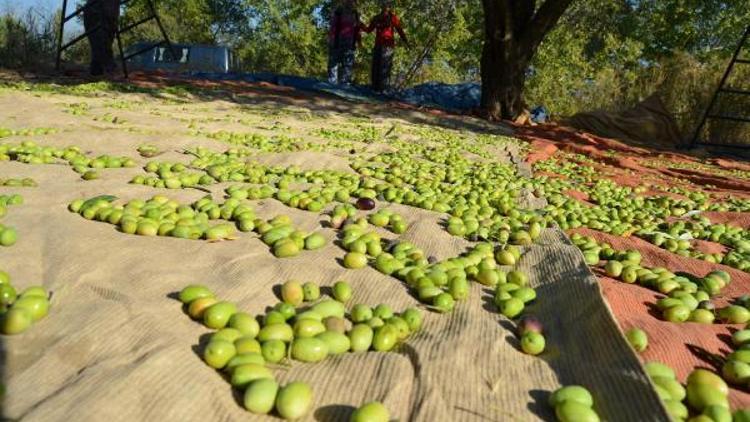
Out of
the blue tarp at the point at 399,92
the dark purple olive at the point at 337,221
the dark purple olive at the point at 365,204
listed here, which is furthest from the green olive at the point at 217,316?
the blue tarp at the point at 399,92

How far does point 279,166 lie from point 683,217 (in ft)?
13.0

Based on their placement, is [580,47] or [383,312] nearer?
Result: [383,312]

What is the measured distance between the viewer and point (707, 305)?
2.64 metres

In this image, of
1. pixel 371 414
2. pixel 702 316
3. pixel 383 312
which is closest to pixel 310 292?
pixel 383 312

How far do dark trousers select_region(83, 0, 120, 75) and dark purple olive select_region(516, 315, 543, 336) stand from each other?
41.6ft

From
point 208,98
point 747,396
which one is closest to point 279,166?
point 747,396

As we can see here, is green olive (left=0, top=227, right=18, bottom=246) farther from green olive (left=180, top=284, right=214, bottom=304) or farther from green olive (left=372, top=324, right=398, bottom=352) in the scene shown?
green olive (left=372, top=324, right=398, bottom=352)

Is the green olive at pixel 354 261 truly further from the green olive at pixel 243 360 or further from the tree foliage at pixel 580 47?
the tree foliage at pixel 580 47

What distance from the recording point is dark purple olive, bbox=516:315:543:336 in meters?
2.17

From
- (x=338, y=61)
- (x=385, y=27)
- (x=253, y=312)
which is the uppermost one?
(x=385, y=27)

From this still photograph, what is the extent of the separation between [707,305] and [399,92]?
14.7 metres

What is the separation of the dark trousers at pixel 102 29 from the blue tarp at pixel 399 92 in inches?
115

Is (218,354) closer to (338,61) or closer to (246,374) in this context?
(246,374)

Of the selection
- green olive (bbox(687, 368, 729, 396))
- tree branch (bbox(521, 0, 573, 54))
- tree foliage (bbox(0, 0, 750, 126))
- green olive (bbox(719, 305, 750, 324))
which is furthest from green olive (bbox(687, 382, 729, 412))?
tree foliage (bbox(0, 0, 750, 126))
